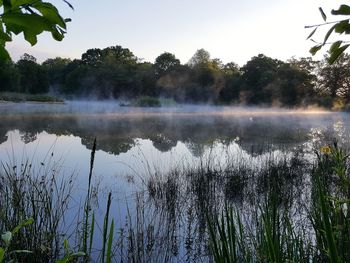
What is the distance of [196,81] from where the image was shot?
45.8m

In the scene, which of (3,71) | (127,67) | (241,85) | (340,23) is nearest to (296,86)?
(241,85)

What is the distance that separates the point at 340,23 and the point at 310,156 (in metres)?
8.35

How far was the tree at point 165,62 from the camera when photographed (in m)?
49.1

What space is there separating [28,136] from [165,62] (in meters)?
40.4

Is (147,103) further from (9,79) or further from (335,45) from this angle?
(335,45)

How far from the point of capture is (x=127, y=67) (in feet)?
164

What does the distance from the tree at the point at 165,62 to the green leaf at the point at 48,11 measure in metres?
48.3

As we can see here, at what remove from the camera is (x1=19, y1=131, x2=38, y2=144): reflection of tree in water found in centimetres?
1097

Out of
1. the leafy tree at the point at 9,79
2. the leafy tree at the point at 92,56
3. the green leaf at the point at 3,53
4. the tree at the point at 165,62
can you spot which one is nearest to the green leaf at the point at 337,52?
the green leaf at the point at 3,53

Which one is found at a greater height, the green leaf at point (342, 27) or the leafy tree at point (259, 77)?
the leafy tree at point (259, 77)

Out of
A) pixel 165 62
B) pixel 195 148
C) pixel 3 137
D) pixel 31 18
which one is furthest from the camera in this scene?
pixel 165 62

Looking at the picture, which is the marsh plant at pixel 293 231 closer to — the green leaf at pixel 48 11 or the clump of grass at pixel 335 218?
the clump of grass at pixel 335 218

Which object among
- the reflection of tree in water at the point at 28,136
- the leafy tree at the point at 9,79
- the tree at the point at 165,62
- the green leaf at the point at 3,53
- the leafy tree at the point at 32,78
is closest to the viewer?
the green leaf at the point at 3,53

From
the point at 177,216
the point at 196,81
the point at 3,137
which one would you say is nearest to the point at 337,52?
the point at 177,216
